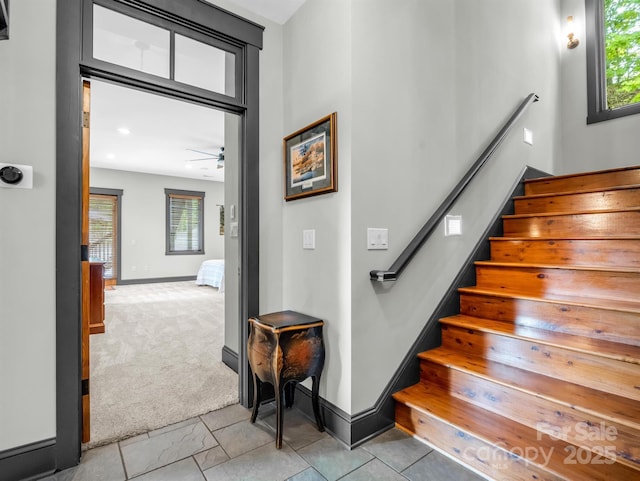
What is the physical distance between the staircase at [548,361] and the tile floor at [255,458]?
0.63 feet

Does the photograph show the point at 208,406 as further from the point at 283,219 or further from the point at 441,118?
the point at 441,118

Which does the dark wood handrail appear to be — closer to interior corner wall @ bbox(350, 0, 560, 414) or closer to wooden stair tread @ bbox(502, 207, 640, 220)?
interior corner wall @ bbox(350, 0, 560, 414)

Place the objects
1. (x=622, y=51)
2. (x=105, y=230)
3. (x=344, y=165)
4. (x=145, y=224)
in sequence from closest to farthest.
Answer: (x=344, y=165) < (x=622, y=51) < (x=105, y=230) < (x=145, y=224)

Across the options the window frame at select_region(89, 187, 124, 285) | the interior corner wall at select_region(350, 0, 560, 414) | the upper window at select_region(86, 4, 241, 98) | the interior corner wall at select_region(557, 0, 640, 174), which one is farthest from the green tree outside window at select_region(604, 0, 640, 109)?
the window frame at select_region(89, 187, 124, 285)

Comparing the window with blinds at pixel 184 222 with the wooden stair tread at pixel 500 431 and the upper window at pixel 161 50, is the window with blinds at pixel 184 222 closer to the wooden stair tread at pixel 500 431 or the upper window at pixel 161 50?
the upper window at pixel 161 50

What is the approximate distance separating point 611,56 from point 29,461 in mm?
6154

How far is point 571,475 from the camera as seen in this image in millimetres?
1364

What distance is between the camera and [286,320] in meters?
2.02

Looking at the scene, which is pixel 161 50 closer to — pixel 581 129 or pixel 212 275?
pixel 581 129

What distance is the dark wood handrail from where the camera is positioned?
1909 mm

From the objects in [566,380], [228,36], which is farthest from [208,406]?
[228,36]

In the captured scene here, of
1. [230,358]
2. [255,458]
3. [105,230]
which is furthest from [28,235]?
[105,230]

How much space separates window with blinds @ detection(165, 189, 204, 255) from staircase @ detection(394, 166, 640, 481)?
8.03 m

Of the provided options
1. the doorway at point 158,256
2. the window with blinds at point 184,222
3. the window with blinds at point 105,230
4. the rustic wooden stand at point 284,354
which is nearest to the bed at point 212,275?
the doorway at point 158,256
